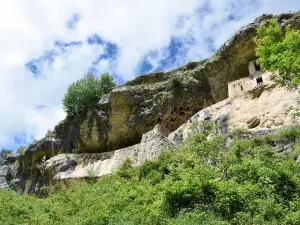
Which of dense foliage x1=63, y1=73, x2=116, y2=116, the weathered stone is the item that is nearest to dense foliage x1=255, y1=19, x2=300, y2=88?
the weathered stone

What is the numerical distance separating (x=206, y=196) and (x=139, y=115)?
68.4ft

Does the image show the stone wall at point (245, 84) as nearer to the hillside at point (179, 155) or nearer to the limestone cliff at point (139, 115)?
the hillside at point (179, 155)

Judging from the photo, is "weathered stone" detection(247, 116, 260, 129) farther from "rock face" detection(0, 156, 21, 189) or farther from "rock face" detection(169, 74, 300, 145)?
"rock face" detection(0, 156, 21, 189)

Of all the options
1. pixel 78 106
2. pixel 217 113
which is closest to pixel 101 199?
pixel 217 113

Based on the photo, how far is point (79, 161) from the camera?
33062 millimetres

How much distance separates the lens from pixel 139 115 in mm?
32375

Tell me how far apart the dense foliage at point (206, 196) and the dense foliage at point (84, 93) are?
21.1 m

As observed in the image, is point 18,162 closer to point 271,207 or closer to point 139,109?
point 139,109

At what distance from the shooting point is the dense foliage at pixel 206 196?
415 inches

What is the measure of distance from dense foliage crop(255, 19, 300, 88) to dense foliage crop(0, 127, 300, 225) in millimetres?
2780

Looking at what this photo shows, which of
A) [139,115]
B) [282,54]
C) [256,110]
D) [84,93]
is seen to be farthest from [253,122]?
[84,93]

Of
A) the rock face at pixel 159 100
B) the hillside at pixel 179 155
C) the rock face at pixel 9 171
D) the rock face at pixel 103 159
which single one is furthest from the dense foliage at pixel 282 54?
the rock face at pixel 9 171

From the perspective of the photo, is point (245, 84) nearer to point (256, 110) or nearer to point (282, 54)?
point (256, 110)

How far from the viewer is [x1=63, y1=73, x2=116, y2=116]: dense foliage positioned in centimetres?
3694
